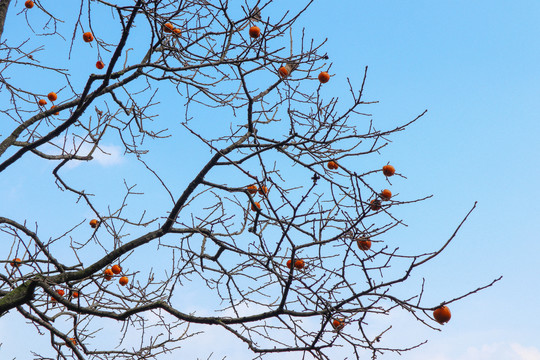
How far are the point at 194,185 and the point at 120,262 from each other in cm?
102

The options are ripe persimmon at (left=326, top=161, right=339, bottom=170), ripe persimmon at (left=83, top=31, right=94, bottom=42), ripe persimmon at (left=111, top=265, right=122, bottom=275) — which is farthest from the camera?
ripe persimmon at (left=83, top=31, right=94, bottom=42)

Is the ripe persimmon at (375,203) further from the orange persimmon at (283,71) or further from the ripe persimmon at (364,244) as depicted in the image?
the orange persimmon at (283,71)

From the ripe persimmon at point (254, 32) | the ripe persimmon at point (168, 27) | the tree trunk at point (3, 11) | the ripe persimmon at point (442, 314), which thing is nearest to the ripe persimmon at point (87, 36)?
the tree trunk at point (3, 11)

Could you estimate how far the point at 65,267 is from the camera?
454 cm

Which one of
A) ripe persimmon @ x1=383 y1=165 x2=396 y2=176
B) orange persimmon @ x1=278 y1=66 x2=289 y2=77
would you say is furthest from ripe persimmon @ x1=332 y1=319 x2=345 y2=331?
orange persimmon @ x1=278 y1=66 x2=289 y2=77

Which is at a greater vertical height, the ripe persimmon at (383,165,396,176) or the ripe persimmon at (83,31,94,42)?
the ripe persimmon at (83,31,94,42)

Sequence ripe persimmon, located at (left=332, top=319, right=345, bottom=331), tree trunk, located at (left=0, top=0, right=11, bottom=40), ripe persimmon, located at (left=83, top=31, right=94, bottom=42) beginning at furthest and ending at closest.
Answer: tree trunk, located at (left=0, top=0, right=11, bottom=40)
ripe persimmon, located at (left=83, top=31, right=94, bottom=42)
ripe persimmon, located at (left=332, top=319, right=345, bottom=331)

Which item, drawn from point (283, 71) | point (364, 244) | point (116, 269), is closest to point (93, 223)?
point (116, 269)

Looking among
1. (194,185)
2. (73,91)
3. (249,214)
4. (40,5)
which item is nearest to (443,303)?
(249,214)

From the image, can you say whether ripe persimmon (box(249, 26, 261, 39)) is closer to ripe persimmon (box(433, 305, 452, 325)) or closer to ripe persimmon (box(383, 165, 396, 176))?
ripe persimmon (box(383, 165, 396, 176))

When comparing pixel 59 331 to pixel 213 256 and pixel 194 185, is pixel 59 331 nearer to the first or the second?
pixel 213 256

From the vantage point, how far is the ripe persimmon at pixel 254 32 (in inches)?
156

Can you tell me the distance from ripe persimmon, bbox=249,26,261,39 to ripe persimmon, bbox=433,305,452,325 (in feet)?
8.77

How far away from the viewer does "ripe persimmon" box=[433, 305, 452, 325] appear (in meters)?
2.50
